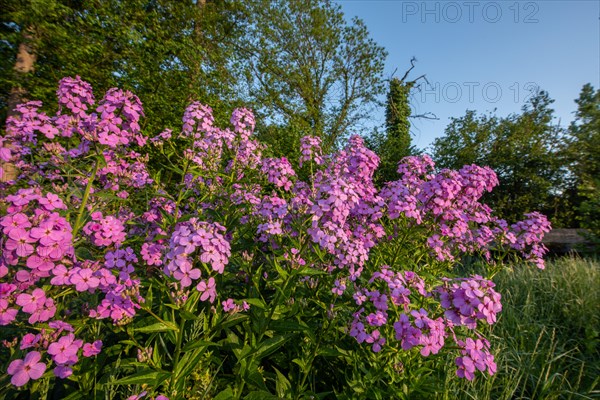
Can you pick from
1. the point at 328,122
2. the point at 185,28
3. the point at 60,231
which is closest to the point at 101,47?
the point at 185,28

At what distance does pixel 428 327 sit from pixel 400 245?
1.58 m

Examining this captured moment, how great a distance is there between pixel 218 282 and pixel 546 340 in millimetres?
4745

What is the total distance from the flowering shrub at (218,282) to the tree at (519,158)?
11378 millimetres

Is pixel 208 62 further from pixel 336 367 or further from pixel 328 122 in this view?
pixel 336 367

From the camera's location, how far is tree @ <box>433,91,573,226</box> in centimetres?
1312

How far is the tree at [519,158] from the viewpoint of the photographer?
13125 millimetres

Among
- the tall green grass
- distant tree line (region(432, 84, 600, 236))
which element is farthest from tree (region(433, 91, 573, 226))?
the tall green grass

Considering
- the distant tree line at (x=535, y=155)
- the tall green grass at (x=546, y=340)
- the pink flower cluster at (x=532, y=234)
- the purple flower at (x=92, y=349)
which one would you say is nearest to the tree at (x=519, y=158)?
the distant tree line at (x=535, y=155)

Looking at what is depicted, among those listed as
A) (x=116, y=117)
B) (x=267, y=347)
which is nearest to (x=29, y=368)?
(x=267, y=347)

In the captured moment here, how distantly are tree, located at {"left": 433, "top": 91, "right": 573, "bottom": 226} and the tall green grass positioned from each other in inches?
294

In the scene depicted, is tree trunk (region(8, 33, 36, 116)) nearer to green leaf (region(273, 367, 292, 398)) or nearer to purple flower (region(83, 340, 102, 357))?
purple flower (region(83, 340, 102, 357))

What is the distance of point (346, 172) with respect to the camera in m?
3.84

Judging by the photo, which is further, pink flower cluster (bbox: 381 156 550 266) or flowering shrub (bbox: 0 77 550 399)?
pink flower cluster (bbox: 381 156 550 266)

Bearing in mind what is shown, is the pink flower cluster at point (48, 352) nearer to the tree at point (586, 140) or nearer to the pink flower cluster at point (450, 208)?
the pink flower cluster at point (450, 208)
